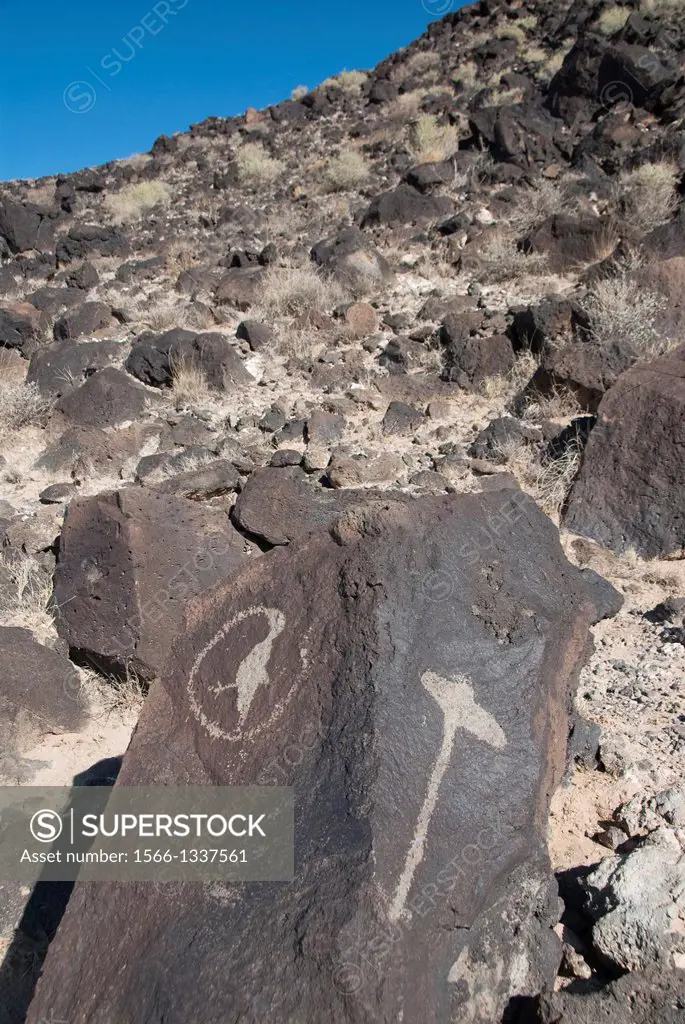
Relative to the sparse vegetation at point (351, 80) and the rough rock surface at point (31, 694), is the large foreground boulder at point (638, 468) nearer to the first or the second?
the rough rock surface at point (31, 694)

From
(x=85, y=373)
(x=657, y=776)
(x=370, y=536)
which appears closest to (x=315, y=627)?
(x=370, y=536)

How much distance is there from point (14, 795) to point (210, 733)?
185cm

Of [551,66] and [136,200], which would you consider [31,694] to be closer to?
[136,200]

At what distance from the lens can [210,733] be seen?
214 cm

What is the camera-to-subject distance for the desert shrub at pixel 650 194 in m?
8.73

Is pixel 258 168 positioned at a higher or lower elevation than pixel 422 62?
lower

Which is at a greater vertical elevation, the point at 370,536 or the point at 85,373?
the point at 85,373

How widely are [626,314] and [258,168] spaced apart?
13.0 m

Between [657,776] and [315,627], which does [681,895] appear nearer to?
[657,776]

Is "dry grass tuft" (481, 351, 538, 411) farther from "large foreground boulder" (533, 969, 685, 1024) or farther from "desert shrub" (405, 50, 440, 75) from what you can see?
"desert shrub" (405, 50, 440, 75)

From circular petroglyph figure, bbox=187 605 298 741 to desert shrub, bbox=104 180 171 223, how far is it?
630 inches

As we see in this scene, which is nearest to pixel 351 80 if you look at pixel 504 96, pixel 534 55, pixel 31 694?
pixel 534 55

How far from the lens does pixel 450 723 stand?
1.97 metres

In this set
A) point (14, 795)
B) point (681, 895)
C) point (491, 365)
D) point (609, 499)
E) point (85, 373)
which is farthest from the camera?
point (85, 373)
